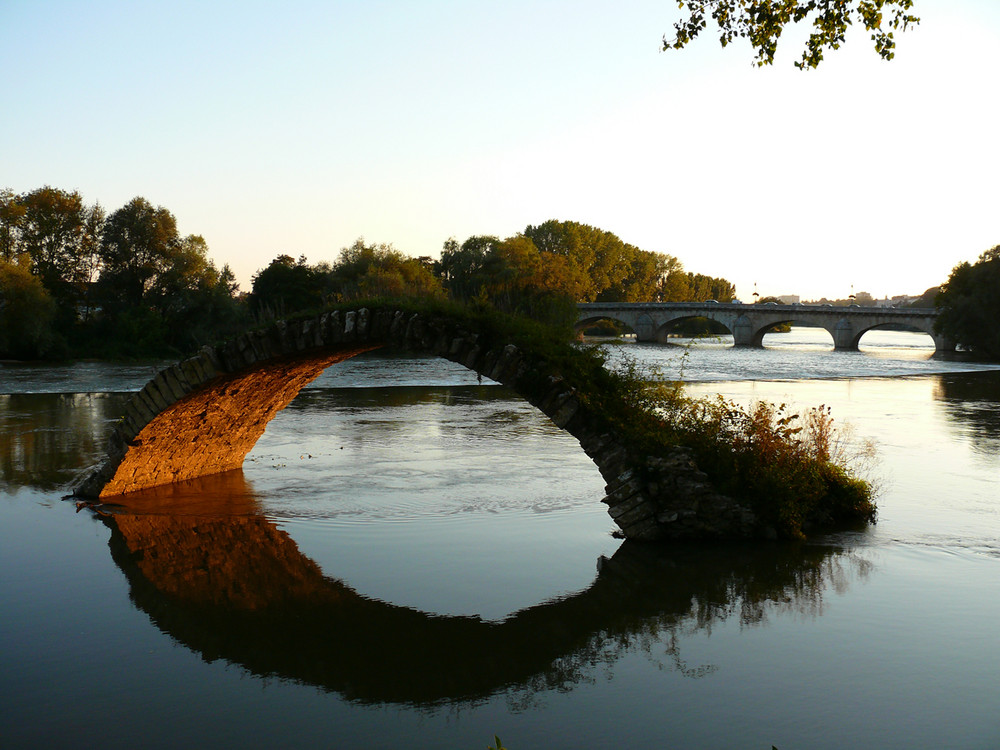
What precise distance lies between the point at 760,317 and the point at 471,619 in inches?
3266

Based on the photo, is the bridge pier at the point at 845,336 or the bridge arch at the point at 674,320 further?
the bridge arch at the point at 674,320

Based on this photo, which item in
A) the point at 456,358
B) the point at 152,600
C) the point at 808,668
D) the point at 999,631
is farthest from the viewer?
the point at 456,358

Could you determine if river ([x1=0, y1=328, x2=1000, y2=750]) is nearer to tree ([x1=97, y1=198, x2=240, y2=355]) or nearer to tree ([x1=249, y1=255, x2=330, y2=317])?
tree ([x1=97, y1=198, x2=240, y2=355])

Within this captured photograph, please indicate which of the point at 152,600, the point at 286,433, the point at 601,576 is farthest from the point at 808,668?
the point at 286,433

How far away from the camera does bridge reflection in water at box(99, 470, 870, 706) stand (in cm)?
727

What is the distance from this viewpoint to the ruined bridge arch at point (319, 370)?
10.6 meters

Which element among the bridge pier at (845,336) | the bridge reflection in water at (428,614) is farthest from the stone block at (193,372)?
the bridge pier at (845,336)

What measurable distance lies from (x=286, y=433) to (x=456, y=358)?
420 inches

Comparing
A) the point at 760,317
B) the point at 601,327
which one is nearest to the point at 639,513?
the point at 760,317

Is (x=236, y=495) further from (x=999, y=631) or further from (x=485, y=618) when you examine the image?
(x=999, y=631)

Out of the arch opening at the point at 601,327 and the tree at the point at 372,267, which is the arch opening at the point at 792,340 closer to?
the arch opening at the point at 601,327

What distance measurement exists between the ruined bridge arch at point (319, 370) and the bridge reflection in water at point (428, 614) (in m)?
0.55

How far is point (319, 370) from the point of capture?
46.7 feet

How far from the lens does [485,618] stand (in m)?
8.44
